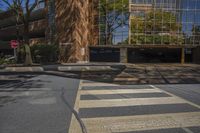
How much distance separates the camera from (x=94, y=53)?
1863 inches

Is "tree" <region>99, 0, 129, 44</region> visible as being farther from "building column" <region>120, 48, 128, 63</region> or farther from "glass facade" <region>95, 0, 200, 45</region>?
"building column" <region>120, 48, 128, 63</region>

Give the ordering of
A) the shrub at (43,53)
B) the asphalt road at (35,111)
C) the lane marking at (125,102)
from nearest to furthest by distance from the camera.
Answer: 1. the asphalt road at (35,111)
2. the lane marking at (125,102)
3. the shrub at (43,53)

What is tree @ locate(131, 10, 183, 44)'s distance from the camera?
44.8m

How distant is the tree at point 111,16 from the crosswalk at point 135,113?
3495 cm

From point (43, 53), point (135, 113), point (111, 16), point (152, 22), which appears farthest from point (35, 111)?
point (152, 22)

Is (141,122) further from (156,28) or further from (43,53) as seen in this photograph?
(156,28)

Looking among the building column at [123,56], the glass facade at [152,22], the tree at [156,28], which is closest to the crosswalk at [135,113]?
the building column at [123,56]

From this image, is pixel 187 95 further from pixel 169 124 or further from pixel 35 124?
pixel 35 124

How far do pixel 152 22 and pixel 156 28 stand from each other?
114 centimetres

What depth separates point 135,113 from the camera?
804 centimetres

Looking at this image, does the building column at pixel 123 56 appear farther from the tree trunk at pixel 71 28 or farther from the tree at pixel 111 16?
the tree trunk at pixel 71 28

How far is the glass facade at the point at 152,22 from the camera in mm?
44844

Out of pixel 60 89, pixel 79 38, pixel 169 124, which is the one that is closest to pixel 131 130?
pixel 169 124

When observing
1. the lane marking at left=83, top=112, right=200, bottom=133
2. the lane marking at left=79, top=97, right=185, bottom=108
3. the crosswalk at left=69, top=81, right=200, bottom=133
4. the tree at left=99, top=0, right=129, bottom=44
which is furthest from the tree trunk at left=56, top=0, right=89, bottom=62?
the lane marking at left=83, top=112, right=200, bottom=133
